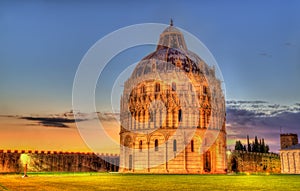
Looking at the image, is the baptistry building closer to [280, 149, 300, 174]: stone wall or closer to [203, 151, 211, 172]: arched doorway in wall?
[203, 151, 211, 172]: arched doorway in wall

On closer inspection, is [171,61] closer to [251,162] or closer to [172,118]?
[172,118]

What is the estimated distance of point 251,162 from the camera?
87062 millimetres

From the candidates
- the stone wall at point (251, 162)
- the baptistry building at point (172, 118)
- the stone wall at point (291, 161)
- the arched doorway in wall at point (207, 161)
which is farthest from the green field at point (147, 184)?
the stone wall at point (251, 162)

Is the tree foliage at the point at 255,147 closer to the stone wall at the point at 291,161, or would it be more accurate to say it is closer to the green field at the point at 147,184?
the stone wall at the point at 291,161

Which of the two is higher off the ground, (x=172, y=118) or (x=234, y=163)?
(x=172, y=118)

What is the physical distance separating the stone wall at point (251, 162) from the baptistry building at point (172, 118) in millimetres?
16615

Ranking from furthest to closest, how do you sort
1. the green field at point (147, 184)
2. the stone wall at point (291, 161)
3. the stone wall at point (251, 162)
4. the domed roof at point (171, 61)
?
1. the stone wall at point (251, 162)
2. the stone wall at point (291, 161)
3. the domed roof at point (171, 61)
4. the green field at point (147, 184)

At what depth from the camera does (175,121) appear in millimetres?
60969

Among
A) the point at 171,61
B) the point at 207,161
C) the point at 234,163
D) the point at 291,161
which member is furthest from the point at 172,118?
the point at 291,161

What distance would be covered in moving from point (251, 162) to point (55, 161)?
46.2 meters

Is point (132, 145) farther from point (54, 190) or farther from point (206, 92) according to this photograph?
point (54, 190)

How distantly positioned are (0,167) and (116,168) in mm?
22433

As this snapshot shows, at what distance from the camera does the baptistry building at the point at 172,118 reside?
59969 mm

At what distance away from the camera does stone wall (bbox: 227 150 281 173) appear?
82.2 metres
